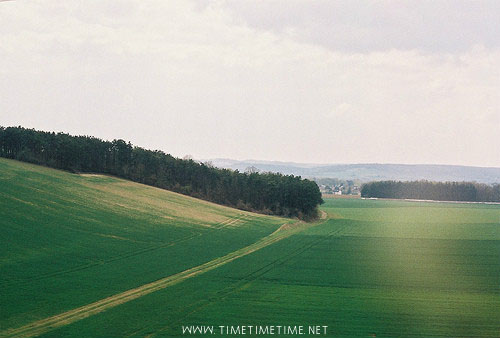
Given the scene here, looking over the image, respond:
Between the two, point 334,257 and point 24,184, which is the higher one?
point 24,184

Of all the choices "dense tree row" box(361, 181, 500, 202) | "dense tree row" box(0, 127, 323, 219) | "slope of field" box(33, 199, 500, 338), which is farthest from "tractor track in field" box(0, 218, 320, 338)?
"dense tree row" box(361, 181, 500, 202)

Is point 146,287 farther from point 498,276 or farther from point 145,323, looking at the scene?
point 498,276

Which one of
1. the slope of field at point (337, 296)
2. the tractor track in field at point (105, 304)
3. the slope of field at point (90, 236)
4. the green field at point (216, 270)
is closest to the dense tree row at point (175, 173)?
the slope of field at point (90, 236)

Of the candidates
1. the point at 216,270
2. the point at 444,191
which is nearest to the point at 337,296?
the point at 216,270

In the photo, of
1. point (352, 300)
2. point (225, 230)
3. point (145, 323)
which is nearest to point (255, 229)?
A: point (225, 230)

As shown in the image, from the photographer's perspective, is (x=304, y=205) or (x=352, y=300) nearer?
(x=352, y=300)

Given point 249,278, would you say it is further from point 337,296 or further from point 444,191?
point 444,191

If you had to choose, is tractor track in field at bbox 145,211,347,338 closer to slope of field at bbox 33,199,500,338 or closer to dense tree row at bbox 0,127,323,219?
slope of field at bbox 33,199,500,338
